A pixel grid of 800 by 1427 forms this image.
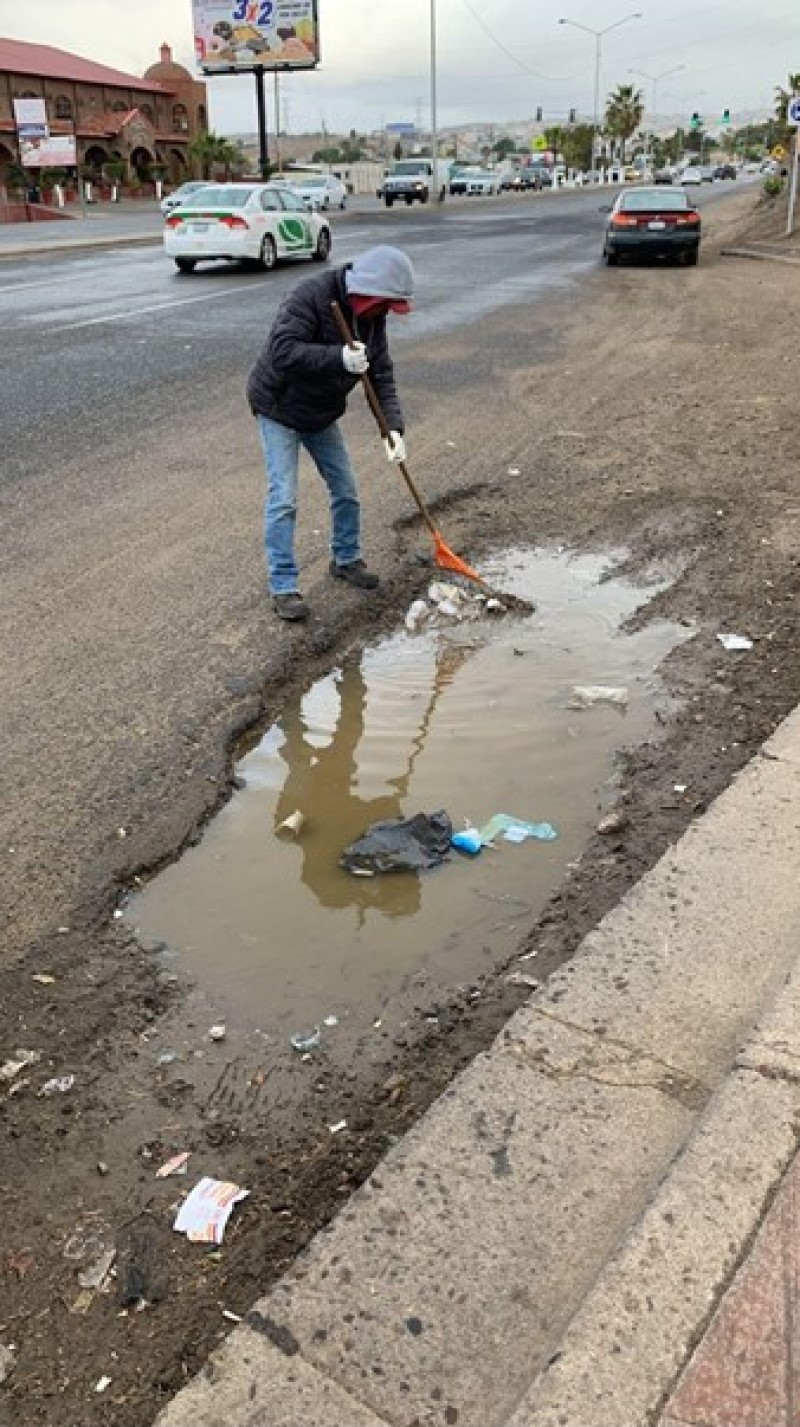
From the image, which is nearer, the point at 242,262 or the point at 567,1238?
the point at 567,1238

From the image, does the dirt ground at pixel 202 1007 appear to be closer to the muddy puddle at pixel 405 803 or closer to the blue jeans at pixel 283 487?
the muddy puddle at pixel 405 803

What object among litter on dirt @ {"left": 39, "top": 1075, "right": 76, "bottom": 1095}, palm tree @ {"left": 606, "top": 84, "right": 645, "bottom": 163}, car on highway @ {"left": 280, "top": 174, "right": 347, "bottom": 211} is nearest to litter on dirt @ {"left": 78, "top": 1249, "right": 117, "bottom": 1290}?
litter on dirt @ {"left": 39, "top": 1075, "right": 76, "bottom": 1095}

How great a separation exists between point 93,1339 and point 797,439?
25.5 feet

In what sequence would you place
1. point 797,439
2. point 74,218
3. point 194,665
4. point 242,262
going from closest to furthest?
point 194,665 < point 797,439 < point 242,262 < point 74,218

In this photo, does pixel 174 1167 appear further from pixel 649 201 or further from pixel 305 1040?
pixel 649 201

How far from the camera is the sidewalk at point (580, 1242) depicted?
1934 mm

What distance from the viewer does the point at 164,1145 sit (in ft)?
8.63

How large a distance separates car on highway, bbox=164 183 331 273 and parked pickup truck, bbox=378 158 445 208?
37.1 metres

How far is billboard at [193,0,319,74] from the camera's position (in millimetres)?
56812

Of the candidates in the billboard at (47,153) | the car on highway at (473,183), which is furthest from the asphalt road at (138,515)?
the car on highway at (473,183)

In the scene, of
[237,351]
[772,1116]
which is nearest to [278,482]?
[772,1116]

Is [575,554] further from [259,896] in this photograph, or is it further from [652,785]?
[259,896]

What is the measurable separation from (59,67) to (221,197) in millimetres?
50739

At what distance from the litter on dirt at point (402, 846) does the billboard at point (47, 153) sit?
186 ft
